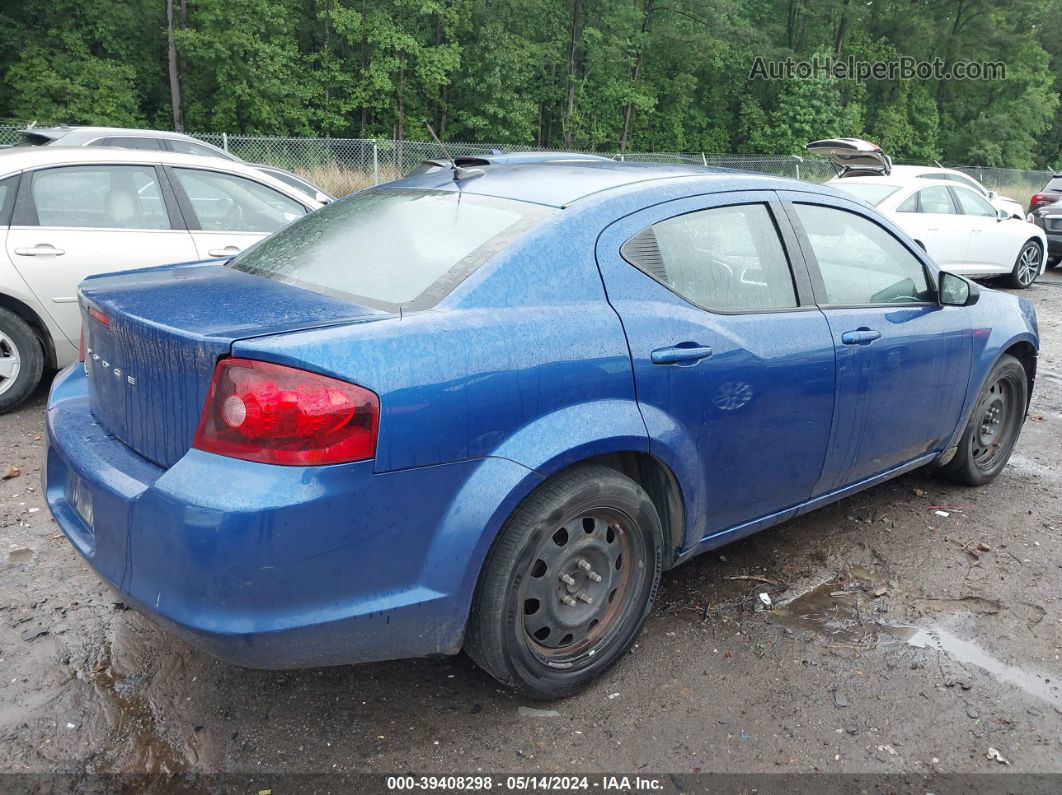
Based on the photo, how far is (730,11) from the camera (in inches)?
1673

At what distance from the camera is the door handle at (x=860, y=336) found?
3.37m

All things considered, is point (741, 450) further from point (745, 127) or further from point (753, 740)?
point (745, 127)

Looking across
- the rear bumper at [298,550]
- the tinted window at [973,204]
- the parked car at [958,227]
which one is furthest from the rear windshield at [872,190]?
the rear bumper at [298,550]

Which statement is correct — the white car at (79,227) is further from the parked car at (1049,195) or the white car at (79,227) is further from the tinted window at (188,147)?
the parked car at (1049,195)

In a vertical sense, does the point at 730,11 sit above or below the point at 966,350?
above

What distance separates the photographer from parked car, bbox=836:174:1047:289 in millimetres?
10555

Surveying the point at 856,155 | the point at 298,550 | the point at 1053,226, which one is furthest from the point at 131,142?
the point at 1053,226

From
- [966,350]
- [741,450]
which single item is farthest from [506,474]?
[966,350]

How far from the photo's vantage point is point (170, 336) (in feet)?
7.55

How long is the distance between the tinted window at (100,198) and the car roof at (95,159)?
0.18ft

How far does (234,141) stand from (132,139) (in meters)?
7.33

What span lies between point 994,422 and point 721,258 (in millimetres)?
2509

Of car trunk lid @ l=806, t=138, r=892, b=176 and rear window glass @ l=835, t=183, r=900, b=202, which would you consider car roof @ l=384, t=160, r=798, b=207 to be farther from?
car trunk lid @ l=806, t=138, r=892, b=176

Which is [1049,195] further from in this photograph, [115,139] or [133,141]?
[115,139]
